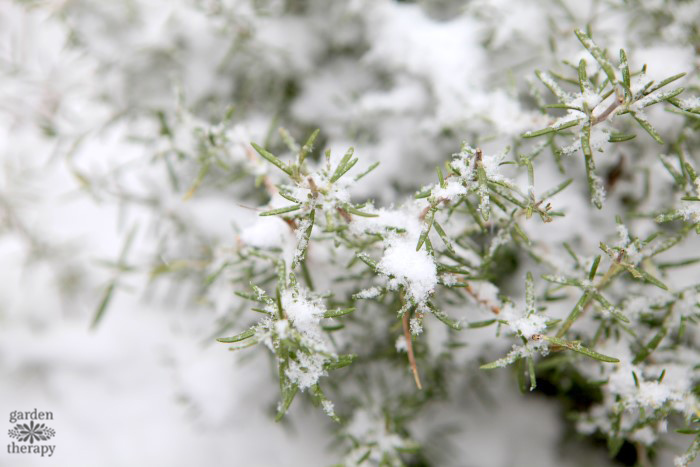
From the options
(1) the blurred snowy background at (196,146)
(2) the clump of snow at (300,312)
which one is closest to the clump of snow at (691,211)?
(1) the blurred snowy background at (196,146)

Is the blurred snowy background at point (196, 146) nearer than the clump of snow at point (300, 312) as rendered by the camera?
No

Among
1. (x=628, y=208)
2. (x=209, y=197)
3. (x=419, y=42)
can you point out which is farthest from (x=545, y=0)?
(x=209, y=197)

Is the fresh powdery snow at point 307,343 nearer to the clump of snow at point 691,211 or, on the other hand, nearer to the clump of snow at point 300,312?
the clump of snow at point 300,312

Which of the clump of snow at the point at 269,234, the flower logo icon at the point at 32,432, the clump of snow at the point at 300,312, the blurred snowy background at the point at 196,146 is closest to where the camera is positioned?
the clump of snow at the point at 300,312

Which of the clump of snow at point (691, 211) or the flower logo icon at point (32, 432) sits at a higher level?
the clump of snow at point (691, 211)

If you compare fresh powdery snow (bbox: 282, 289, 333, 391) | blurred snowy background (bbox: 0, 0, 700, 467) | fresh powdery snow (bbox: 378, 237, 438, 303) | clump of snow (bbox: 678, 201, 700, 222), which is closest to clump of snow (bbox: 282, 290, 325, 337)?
fresh powdery snow (bbox: 282, 289, 333, 391)

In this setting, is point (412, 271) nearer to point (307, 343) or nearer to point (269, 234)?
point (307, 343)

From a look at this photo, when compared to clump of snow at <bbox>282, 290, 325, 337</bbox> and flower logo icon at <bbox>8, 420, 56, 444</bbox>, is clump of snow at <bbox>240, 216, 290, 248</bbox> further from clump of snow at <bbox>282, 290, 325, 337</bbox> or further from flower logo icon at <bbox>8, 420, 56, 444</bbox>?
flower logo icon at <bbox>8, 420, 56, 444</bbox>
